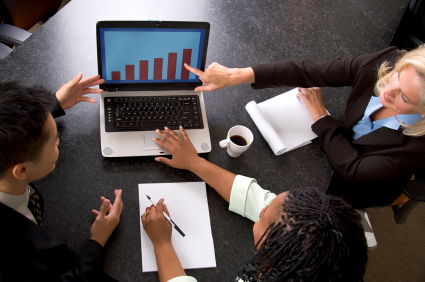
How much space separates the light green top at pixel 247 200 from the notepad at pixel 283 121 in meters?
0.19

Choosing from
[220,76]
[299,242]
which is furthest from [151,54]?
[299,242]

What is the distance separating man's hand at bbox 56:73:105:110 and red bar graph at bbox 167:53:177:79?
0.21m

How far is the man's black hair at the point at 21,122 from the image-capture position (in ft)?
2.46

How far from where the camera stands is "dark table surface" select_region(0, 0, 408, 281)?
938 millimetres

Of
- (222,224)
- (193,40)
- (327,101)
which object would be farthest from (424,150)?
(193,40)

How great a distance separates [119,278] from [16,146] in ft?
1.38

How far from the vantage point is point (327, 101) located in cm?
131

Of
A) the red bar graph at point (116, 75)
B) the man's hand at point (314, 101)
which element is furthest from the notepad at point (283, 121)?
the red bar graph at point (116, 75)

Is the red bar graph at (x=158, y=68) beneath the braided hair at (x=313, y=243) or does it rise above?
above

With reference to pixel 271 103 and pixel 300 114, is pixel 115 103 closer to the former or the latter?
pixel 271 103

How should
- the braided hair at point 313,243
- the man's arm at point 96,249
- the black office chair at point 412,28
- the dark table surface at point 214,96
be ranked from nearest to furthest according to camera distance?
the braided hair at point 313,243
the man's arm at point 96,249
the dark table surface at point 214,96
the black office chair at point 412,28

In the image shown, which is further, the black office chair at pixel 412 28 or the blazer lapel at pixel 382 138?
the black office chair at pixel 412 28

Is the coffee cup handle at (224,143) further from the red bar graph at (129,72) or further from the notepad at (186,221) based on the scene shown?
the red bar graph at (129,72)

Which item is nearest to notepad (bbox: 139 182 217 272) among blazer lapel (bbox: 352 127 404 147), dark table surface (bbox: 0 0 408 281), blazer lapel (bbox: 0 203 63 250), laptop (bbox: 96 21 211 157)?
dark table surface (bbox: 0 0 408 281)
